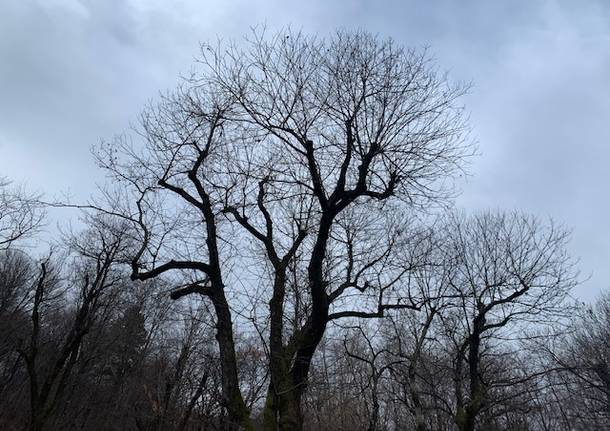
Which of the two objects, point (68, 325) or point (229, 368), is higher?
point (68, 325)

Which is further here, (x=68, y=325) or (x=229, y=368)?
(x=68, y=325)

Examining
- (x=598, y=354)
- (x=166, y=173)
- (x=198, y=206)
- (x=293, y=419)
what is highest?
(x=598, y=354)

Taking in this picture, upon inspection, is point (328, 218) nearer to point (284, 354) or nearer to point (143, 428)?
point (284, 354)

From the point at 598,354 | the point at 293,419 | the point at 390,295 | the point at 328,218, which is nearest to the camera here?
the point at 293,419

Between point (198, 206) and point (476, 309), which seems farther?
point (476, 309)

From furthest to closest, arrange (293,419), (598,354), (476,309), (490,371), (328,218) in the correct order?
(598,354)
(490,371)
(476,309)
(328,218)
(293,419)

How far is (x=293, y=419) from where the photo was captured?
8.34 meters

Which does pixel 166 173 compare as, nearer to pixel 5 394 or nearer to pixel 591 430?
pixel 5 394

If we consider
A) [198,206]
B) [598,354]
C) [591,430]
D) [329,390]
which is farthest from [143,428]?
[591,430]

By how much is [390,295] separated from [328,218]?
388 cm

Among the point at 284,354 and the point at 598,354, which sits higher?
the point at 598,354

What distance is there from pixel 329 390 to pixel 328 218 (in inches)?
202

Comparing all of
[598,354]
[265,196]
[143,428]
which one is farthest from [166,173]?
[598,354]

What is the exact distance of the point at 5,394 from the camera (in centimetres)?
2031
